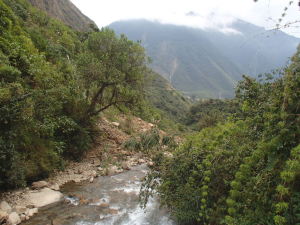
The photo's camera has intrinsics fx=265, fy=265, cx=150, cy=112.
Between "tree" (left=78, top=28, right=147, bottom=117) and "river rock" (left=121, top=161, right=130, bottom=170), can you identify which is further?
"river rock" (left=121, top=161, right=130, bottom=170)

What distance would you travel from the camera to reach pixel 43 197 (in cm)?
965

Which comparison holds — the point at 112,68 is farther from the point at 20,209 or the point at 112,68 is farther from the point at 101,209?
the point at 20,209

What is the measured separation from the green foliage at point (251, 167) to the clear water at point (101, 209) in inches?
62.2

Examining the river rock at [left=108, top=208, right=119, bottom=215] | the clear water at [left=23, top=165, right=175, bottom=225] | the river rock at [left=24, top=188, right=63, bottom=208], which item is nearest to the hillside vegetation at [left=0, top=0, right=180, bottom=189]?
the river rock at [left=24, top=188, right=63, bottom=208]

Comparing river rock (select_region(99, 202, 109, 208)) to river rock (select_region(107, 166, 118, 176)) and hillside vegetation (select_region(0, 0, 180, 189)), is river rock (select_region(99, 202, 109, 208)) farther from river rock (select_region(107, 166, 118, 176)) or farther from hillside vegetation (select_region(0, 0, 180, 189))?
river rock (select_region(107, 166, 118, 176))

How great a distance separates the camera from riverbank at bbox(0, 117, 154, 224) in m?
8.47

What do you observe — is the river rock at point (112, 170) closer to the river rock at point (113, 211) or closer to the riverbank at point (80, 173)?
the riverbank at point (80, 173)

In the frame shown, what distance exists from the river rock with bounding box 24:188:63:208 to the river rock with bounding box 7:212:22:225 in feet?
3.54

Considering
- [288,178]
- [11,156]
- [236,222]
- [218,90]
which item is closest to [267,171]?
[288,178]

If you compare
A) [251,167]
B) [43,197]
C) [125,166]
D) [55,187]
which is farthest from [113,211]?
[125,166]

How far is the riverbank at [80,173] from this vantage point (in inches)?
333

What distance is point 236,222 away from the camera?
5164mm

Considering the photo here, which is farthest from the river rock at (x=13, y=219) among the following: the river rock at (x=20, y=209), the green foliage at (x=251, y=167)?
the green foliage at (x=251, y=167)

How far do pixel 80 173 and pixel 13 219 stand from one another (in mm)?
5206
